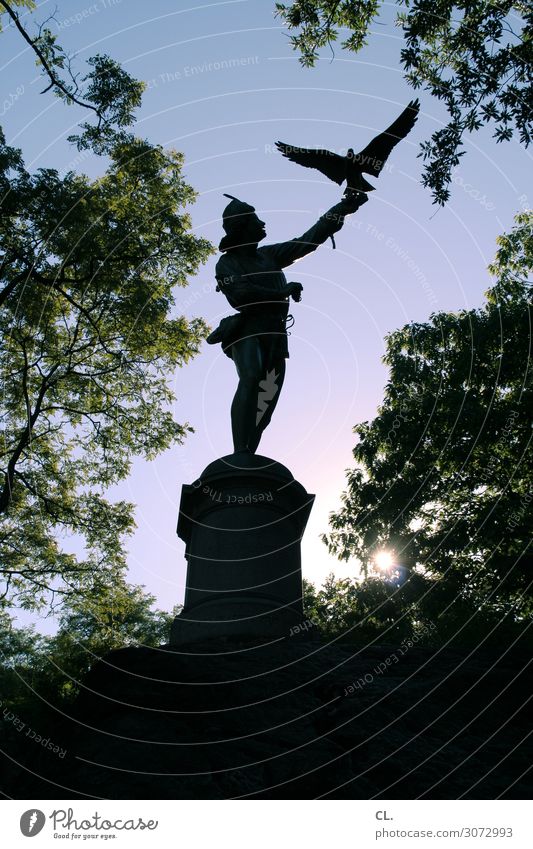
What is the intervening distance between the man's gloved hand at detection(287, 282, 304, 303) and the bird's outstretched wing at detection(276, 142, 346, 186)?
154 cm

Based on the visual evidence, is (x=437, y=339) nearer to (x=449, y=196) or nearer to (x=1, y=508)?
(x=449, y=196)

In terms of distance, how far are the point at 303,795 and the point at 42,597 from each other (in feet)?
44.4

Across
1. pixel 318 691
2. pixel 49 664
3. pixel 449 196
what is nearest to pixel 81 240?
pixel 449 196

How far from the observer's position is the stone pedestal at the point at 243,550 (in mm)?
6562

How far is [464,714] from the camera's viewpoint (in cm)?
463

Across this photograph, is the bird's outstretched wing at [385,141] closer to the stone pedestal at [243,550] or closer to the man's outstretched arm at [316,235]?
the man's outstretched arm at [316,235]

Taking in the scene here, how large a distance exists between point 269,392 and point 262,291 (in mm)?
1330

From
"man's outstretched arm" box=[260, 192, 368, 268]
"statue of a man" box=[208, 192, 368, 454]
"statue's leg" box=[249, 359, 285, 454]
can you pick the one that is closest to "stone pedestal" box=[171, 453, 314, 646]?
"statue of a man" box=[208, 192, 368, 454]

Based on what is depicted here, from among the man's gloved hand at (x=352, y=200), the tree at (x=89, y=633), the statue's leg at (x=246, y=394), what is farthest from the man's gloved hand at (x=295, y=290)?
the tree at (x=89, y=633)

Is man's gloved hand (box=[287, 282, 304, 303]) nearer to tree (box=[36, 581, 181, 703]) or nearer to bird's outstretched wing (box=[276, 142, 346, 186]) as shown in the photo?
bird's outstretched wing (box=[276, 142, 346, 186])

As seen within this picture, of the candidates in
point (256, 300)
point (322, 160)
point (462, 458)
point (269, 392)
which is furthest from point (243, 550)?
point (462, 458)

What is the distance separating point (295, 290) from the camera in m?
8.52

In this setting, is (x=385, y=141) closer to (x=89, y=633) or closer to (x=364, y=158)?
(x=364, y=158)

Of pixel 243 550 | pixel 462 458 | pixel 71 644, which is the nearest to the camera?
pixel 243 550
